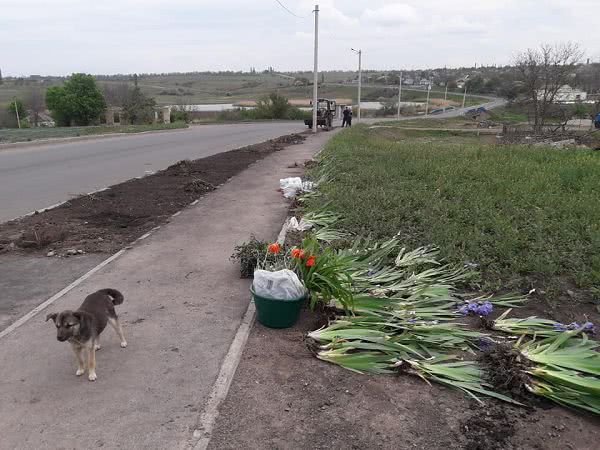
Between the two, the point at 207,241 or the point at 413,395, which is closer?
the point at 413,395

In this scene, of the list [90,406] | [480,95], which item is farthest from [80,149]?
[480,95]

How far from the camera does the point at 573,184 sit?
415 inches

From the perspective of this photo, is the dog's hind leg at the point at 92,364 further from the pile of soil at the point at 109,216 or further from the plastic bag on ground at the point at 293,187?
the plastic bag on ground at the point at 293,187

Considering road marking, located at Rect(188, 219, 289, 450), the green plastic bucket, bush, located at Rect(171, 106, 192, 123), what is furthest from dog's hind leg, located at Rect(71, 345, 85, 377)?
bush, located at Rect(171, 106, 192, 123)

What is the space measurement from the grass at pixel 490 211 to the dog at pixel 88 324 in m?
3.85

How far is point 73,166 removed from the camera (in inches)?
647

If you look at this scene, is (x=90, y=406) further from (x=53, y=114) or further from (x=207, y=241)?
(x=53, y=114)

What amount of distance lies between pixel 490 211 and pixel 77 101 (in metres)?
55.9

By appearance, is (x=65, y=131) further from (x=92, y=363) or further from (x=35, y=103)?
(x=35, y=103)

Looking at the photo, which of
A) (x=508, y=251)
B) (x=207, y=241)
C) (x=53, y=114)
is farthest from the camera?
(x=53, y=114)

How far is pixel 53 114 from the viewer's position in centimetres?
5716

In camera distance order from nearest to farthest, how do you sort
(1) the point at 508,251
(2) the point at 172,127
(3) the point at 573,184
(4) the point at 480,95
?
(1) the point at 508,251, (3) the point at 573,184, (2) the point at 172,127, (4) the point at 480,95

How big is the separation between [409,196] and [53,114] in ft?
190

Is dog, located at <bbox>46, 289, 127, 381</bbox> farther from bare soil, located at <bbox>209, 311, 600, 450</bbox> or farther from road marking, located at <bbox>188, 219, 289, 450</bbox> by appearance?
bare soil, located at <bbox>209, 311, 600, 450</bbox>
